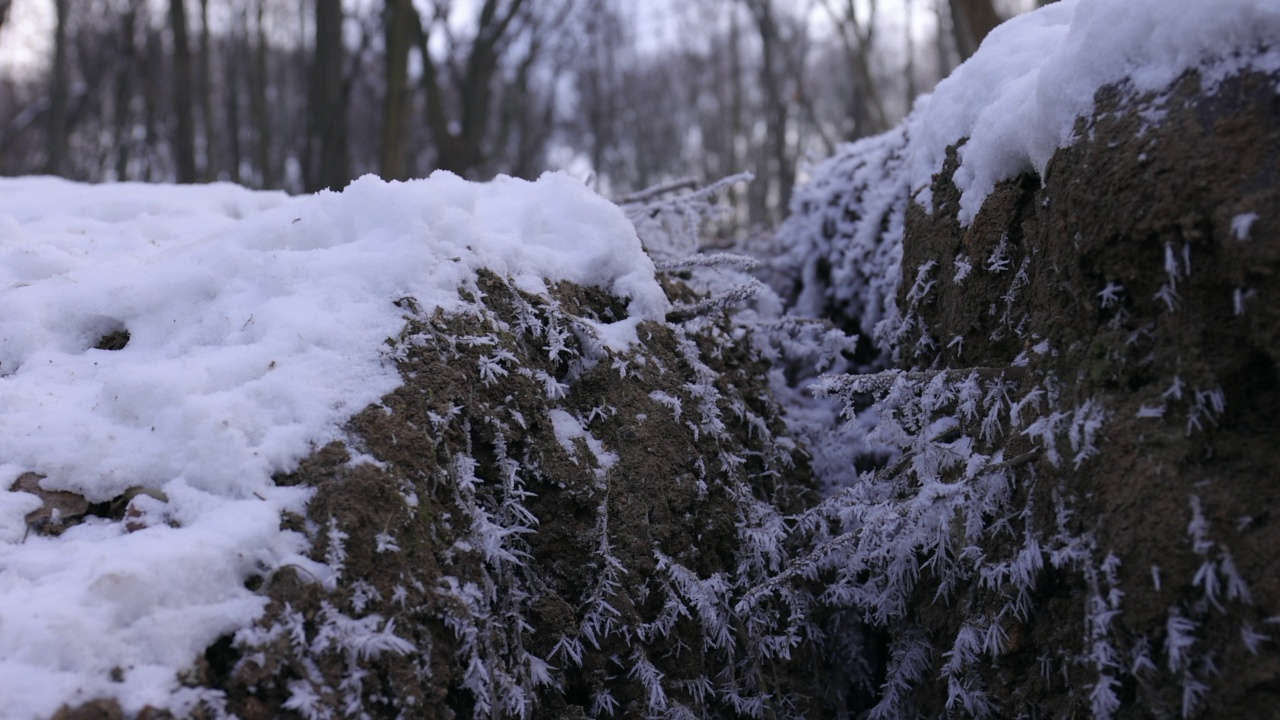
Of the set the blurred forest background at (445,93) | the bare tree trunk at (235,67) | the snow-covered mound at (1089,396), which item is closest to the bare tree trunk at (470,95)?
the blurred forest background at (445,93)

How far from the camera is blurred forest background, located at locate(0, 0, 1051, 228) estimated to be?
7.04 metres

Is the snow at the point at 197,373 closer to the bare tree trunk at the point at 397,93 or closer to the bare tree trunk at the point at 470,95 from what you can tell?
the bare tree trunk at the point at 397,93

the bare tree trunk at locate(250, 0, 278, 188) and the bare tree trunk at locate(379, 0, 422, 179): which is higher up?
the bare tree trunk at locate(250, 0, 278, 188)

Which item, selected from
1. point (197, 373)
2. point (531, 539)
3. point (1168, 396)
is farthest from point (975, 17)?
point (197, 373)

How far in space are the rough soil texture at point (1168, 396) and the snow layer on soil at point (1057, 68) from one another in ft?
0.19

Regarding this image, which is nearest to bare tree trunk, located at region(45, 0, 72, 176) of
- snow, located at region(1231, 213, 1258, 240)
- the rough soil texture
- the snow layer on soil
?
the snow layer on soil

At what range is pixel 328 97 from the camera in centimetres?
700

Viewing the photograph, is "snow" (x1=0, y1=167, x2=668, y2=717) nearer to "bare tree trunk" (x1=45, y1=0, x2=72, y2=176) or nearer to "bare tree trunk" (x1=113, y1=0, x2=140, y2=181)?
"bare tree trunk" (x1=45, y1=0, x2=72, y2=176)

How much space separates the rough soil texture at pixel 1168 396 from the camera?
5.15 ft

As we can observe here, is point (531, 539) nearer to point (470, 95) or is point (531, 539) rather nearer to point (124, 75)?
point (470, 95)

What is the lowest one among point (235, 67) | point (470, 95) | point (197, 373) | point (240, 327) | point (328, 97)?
point (197, 373)

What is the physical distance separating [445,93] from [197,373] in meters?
15.5

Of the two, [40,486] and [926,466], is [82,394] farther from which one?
[926,466]

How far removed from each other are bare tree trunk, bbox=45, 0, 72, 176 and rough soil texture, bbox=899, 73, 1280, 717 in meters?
9.88
